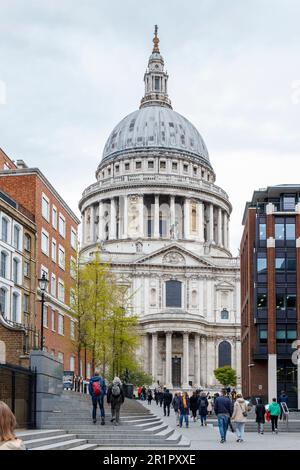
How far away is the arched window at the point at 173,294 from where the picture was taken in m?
141

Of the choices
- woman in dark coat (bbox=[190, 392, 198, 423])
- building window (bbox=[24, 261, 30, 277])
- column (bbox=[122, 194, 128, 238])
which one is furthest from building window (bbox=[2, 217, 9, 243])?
Result: column (bbox=[122, 194, 128, 238])

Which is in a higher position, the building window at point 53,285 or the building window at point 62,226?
the building window at point 62,226

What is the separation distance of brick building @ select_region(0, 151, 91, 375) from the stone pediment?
70.2 meters

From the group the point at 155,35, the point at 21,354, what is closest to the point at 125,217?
the point at 155,35

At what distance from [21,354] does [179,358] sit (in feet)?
323

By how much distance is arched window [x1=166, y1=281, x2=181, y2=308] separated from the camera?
461 ft

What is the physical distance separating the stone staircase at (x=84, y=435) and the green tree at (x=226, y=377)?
85676 millimetres

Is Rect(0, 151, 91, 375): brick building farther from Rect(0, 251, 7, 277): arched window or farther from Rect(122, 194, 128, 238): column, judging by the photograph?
Rect(122, 194, 128, 238): column

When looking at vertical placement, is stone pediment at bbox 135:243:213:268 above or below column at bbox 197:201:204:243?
below

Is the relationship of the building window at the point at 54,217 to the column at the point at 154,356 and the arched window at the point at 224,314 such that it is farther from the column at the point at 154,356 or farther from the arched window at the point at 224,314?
the arched window at the point at 224,314

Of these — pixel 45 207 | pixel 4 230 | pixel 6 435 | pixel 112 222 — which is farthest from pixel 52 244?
pixel 112 222

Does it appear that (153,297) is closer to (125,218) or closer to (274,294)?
(125,218)

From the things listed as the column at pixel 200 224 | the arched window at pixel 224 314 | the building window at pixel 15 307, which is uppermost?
the column at pixel 200 224

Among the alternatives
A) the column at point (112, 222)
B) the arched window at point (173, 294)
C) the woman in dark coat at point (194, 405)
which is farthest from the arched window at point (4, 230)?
the column at point (112, 222)
